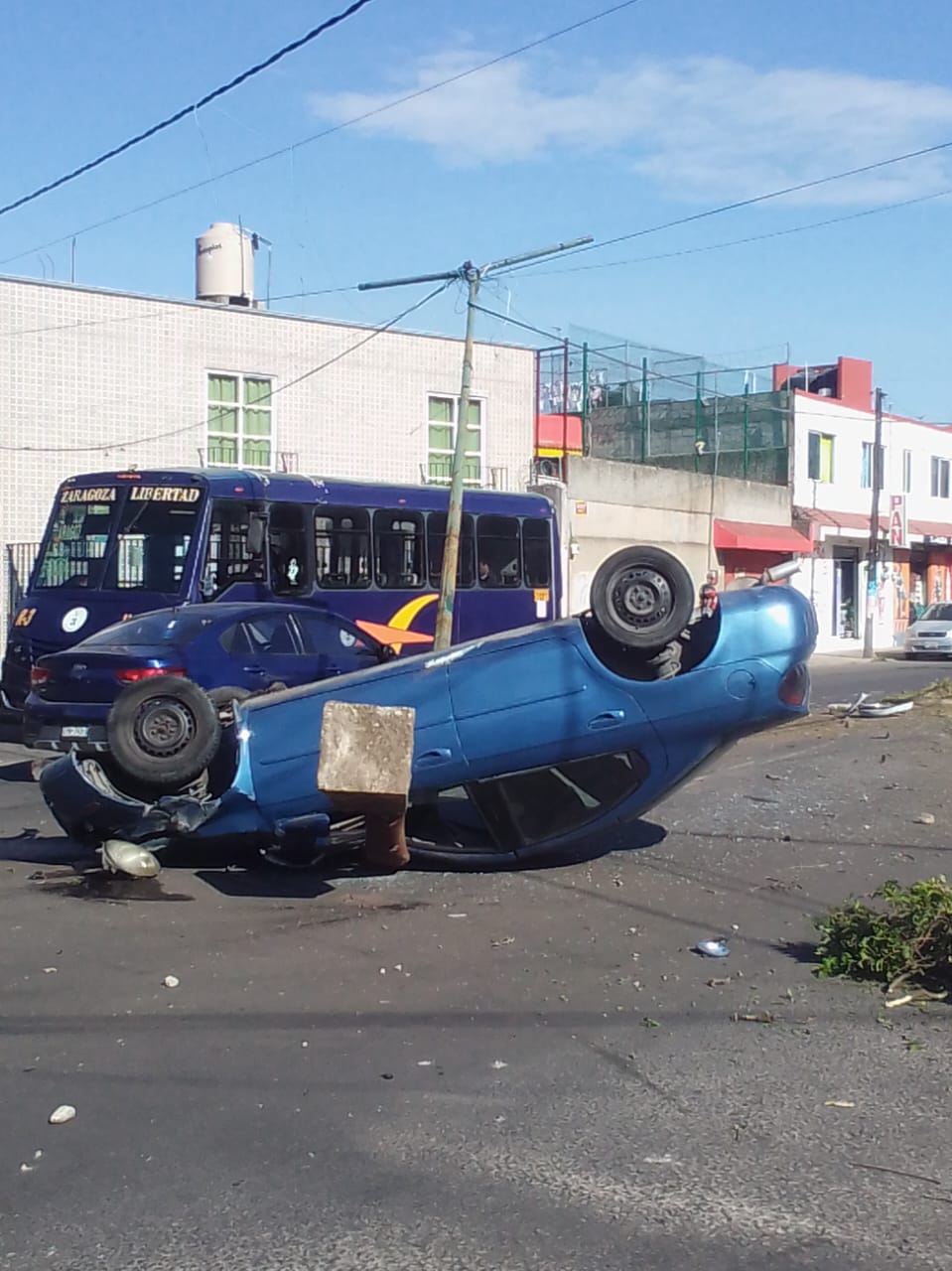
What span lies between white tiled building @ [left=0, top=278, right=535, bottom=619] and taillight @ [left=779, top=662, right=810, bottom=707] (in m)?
18.2

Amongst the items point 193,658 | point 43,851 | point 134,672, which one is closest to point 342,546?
point 193,658

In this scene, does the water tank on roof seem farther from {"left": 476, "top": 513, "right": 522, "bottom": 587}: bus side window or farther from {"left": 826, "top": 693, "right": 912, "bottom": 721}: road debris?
{"left": 826, "top": 693, "right": 912, "bottom": 721}: road debris

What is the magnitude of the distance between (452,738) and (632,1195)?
4.22 meters

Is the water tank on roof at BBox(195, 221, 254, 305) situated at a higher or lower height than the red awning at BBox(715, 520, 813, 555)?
higher

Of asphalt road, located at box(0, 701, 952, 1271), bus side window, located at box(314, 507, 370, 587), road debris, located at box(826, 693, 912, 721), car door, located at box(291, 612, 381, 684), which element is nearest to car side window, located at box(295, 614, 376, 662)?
car door, located at box(291, 612, 381, 684)

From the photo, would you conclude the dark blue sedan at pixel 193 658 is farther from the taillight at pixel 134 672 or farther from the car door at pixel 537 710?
the car door at pixel 537 710

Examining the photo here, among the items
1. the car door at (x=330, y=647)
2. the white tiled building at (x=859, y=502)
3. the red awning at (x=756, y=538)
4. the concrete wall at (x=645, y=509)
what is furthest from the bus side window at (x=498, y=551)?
the white tiled building at (x=859, y=502)

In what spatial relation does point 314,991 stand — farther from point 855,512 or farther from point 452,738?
point 855,512

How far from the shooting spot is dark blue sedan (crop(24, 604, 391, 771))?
11.4 metres

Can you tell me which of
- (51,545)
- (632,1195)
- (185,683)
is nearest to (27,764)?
(51,545)

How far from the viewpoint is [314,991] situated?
256 inches

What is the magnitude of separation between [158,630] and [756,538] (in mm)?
28029

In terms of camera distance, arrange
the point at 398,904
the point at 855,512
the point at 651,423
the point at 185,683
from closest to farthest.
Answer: the point at 398,904, the point at 185,683, the point at 651,423, the point at 855,512

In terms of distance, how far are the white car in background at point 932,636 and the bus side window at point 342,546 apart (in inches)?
829
